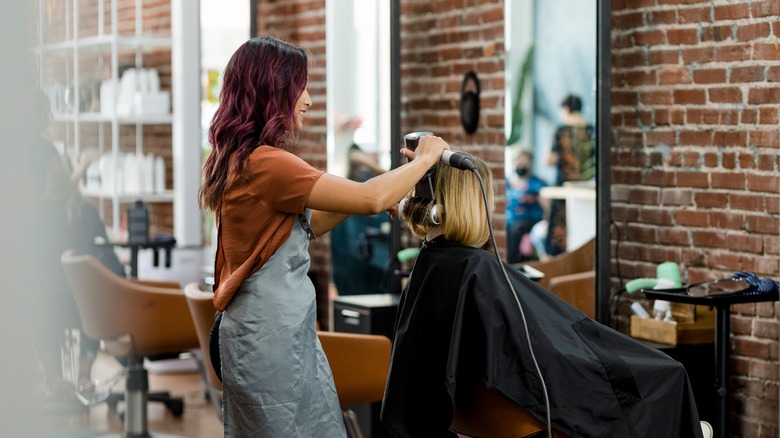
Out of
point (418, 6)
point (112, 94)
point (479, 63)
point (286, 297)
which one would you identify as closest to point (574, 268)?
point (479, 63)

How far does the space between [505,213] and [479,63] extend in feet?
2.35

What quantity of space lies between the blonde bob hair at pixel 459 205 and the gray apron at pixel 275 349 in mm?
317

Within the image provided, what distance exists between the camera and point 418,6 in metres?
4.69

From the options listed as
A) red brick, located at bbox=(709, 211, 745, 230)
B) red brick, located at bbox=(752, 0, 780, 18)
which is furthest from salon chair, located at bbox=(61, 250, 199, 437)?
red brick, located at bbox=(752, 0, 780, 18)

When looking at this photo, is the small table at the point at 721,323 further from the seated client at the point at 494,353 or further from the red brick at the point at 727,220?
the seated client at the point at 494,353

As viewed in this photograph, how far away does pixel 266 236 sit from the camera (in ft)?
6.48

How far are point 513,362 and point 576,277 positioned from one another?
1863 mm

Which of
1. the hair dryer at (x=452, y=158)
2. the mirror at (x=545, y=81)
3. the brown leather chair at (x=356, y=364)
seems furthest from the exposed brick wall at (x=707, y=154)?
the hair dryer at (x=452, y=158)

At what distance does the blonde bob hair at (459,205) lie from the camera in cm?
219

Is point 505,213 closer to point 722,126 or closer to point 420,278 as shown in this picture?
point 722,126

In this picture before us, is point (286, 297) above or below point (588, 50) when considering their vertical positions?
below

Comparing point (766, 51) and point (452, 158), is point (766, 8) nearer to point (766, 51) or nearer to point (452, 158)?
point (766, 51)

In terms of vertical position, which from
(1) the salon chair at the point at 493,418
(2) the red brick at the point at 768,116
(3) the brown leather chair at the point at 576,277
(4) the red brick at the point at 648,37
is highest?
(4) the red brick at the point at 648,37

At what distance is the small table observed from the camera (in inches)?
120
